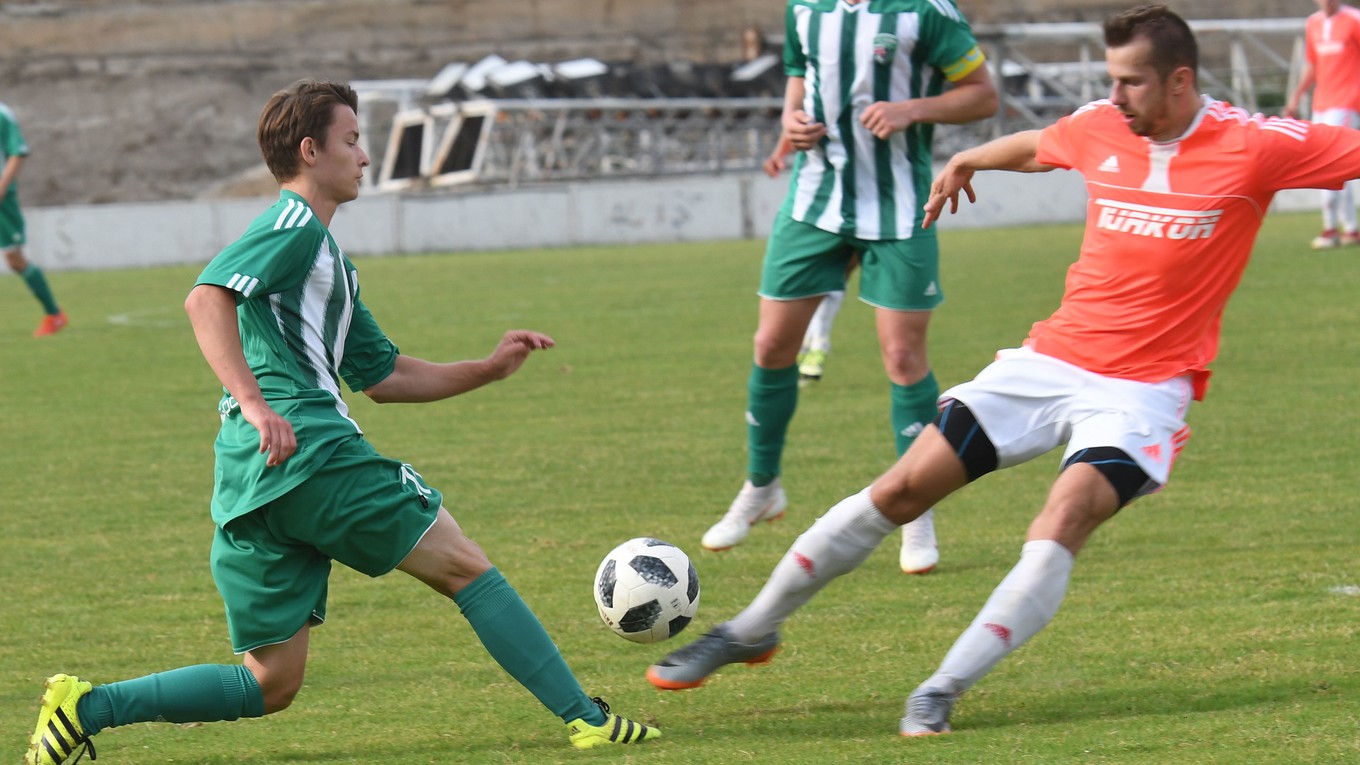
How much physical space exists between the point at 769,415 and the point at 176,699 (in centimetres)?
275

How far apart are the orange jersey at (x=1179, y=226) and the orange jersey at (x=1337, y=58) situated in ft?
35.6

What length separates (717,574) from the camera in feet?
17.6

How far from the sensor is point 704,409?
28.9 feet

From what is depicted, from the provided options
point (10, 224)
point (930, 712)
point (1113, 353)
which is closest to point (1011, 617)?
point (930, 712)

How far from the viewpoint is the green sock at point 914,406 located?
5582mm

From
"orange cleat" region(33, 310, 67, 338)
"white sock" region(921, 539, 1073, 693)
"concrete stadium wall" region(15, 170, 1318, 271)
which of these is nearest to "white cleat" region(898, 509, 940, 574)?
"white sock" region(921, 539, 1073, 693)

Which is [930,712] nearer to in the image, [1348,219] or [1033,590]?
[1033,590]

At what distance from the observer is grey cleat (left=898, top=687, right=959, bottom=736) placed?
356 cm

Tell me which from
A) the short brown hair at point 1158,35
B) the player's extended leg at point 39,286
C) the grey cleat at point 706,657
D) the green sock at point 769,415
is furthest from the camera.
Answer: the player's extended leg at point 39,286

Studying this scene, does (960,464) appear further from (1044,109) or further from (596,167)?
(1044,109)

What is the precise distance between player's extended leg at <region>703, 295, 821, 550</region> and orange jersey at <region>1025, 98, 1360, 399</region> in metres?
1.85

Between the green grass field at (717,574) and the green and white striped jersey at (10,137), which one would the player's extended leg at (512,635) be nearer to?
the green grass field at (717,574)

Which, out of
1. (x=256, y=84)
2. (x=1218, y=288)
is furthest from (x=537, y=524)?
(x=256, y=84)

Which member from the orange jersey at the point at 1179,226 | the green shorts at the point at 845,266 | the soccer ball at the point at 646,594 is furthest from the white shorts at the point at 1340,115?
the soccer ball at the point at 646,594
